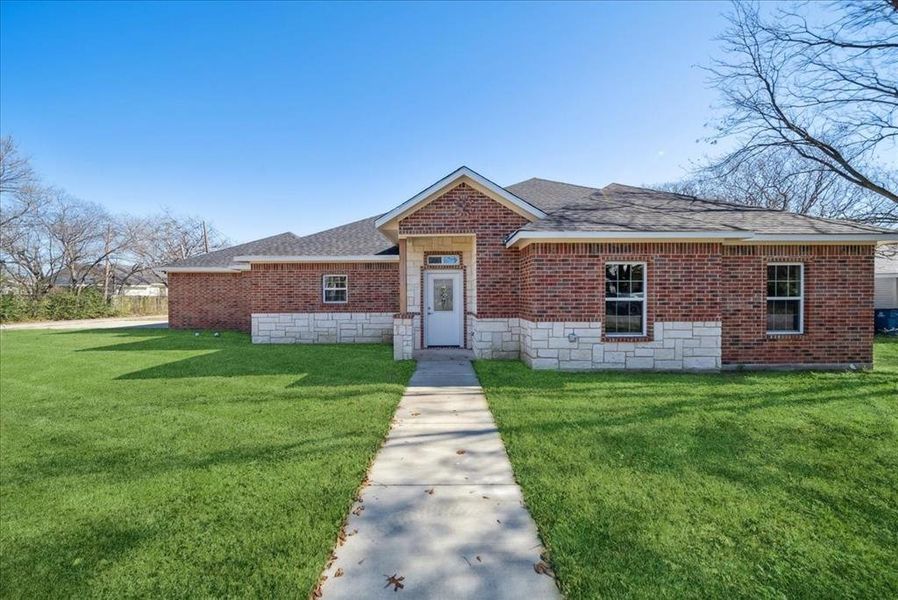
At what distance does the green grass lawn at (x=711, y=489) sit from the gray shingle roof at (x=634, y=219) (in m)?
3.66

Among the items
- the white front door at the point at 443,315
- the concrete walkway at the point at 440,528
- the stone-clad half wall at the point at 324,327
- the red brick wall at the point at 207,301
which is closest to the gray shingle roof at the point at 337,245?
the red brick wall at the point at 207,301

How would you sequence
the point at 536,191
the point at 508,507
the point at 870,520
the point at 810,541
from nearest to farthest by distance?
the point at 810,541 < the point at 870,520 < the point at 508,507 < the point at 536,191

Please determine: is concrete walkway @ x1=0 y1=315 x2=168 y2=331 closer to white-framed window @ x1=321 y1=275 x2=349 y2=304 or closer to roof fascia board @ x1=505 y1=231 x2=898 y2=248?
white-framed window @ x1=321 y1=275 x2=349 y2=304

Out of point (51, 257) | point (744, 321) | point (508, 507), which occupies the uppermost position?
point (51, 257)

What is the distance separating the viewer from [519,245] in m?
9.91

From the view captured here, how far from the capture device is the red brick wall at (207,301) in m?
18.6

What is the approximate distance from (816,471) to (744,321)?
20.1 feet

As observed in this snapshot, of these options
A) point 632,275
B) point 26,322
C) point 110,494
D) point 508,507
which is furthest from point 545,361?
point 26,322

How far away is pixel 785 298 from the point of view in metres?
9.32

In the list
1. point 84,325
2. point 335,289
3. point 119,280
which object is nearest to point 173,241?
→ point 119,280

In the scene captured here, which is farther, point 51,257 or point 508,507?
point 51,257

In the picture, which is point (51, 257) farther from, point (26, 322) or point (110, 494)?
point (110, 494)

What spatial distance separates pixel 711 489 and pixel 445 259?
9186 mm

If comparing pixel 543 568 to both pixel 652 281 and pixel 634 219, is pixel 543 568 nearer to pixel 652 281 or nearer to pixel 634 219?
pixel 652 281
